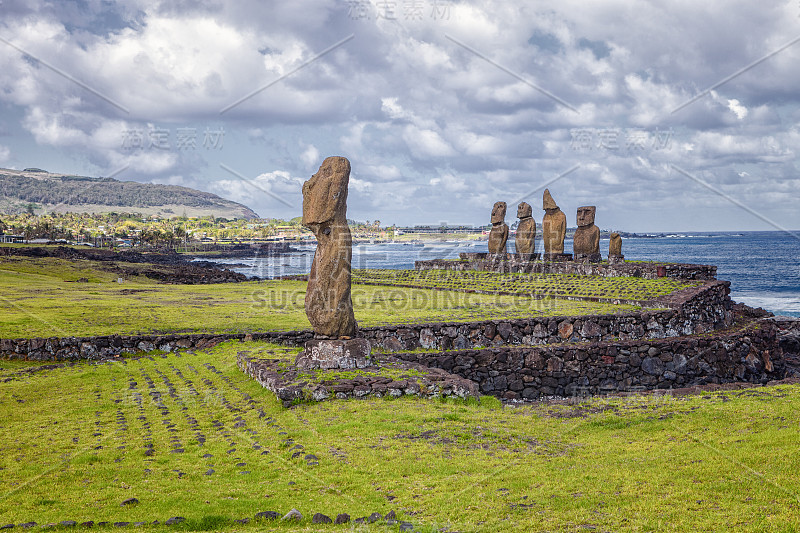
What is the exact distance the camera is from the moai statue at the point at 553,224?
37.6 m

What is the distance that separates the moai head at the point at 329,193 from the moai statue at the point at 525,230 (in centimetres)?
2623

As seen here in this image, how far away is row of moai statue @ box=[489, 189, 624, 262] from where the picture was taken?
35875 mm

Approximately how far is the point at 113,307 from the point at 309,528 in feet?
76.2

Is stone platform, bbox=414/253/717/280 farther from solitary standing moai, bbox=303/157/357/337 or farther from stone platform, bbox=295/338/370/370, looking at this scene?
solitary standing moai, bbox=303/157/357/337

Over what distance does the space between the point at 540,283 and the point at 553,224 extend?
22.2ft

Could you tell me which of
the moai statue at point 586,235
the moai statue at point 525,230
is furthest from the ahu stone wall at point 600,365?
the moai statue at point 525,230

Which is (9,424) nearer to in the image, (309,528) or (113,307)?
(309,528)

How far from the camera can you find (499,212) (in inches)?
1538

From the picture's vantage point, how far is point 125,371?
16.5 meters

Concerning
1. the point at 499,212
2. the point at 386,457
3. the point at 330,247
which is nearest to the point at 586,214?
the point at 499,212

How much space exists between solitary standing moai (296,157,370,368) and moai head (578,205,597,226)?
24.7m

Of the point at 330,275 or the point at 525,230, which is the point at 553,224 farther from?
the point at 330,275

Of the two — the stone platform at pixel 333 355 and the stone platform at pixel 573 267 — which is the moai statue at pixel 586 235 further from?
the stone platform at pixel 333 355

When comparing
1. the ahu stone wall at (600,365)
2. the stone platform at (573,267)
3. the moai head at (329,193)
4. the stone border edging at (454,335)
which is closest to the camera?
the moai head at (329,193)
